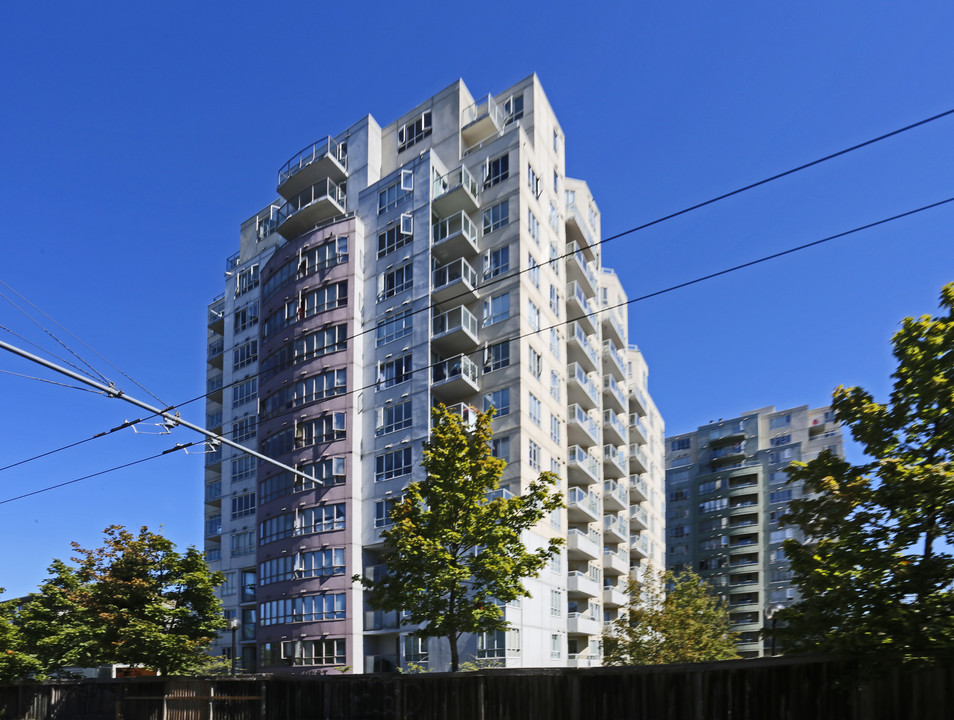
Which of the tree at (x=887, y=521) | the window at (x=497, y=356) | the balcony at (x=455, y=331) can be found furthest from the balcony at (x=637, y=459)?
the tree at (x=887, y=521)

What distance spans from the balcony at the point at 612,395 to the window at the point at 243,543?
31388mm

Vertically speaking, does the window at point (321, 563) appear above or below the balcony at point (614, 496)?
below

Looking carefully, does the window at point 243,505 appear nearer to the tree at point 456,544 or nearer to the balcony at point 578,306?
the balcony at point 578,306

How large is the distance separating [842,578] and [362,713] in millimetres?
14328

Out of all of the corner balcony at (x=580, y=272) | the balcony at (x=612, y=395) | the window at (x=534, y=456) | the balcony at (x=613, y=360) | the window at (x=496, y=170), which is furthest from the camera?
the balcony at (x=613, y=360)

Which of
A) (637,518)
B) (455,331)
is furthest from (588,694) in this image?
(637,518)

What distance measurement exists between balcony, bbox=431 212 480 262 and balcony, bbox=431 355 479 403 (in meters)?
7.23

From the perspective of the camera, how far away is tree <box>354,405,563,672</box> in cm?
2908

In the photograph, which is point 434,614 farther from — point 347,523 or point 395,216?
point 395,216

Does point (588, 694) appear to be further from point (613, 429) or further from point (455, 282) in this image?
point (613, 429)

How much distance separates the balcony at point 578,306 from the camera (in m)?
61.8

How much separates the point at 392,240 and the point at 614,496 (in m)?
30.1

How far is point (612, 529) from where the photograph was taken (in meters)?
69.6

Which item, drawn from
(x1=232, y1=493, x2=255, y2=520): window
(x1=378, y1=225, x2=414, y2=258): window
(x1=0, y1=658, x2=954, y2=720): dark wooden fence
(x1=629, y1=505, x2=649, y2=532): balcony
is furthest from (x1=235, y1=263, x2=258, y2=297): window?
(x1=0, y1=658, x2=954, y2=720): dark wooden fence
